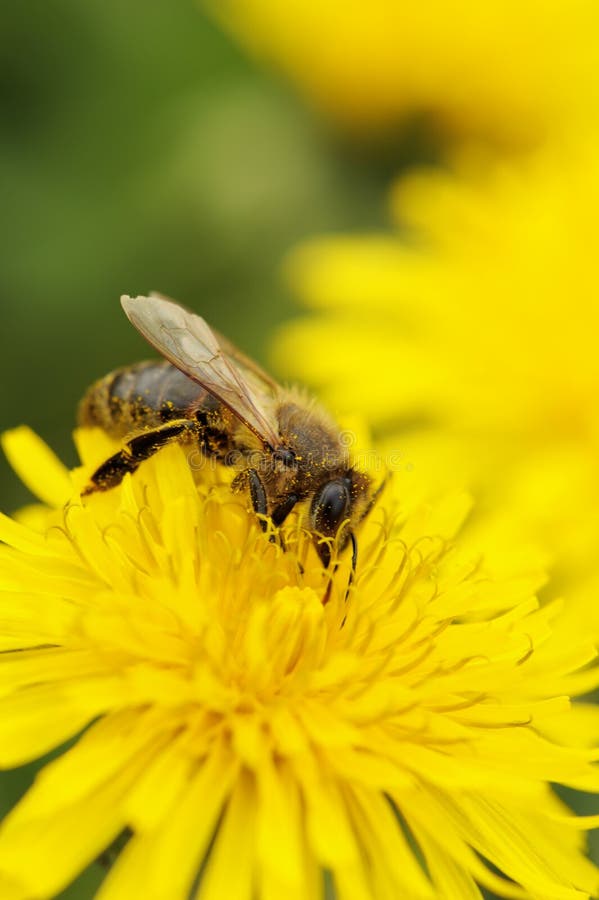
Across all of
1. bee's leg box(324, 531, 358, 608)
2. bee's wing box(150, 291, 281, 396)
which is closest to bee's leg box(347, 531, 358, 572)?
bee's leg box(324, 531, 358, 608)

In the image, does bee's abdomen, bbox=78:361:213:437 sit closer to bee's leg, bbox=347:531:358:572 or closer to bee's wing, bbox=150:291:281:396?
bee's wing, bbox=150:291:281:396

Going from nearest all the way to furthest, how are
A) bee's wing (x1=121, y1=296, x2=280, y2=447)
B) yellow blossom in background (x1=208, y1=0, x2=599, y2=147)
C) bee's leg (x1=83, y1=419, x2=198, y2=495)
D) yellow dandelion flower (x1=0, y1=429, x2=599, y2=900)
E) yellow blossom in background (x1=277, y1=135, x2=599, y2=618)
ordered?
yellow dandelion flower (x1=0, y1=429, x2=599, y2=900) < bee's wing (x1=121, y1=296, x2=280, y2=447) < bee's leg (x1=83, y1=419, x2=198, y2=495) < yellow blossom in background (x1=277, y1=135, x2=599, y2=618) < yellow blossom in background (x1=208, y1=0, x2=599, y2=147)

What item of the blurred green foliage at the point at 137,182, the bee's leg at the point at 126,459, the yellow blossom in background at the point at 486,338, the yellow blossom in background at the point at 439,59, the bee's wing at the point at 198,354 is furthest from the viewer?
the yellow blossom in background at the point at 439,59

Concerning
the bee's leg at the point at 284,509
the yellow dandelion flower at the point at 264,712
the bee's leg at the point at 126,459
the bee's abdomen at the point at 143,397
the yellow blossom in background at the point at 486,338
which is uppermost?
the yellow blossom in background at the point at 486,338

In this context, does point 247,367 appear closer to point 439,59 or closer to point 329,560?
point 329,560

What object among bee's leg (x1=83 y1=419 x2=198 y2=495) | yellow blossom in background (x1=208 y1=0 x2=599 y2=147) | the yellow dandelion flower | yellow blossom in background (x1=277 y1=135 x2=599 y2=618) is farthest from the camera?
yellow blossom in background (x1=208 y1=0 x2=599 y2=147)

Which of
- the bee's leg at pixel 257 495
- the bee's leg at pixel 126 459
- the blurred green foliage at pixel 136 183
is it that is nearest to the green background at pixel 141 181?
the blurred green foliage at pixel 136 183

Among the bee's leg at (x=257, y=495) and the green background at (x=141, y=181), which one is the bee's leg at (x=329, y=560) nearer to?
the bee's leg at (x=257, y=495)
